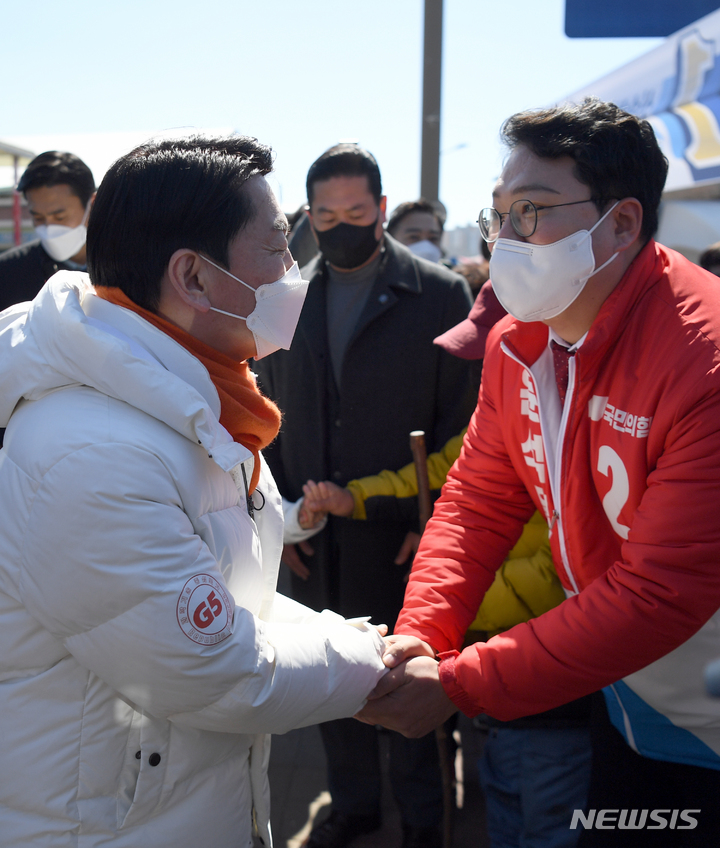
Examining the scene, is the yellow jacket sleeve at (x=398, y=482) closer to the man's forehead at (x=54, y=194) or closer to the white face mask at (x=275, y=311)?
the white face mask at (x=275, y=311)

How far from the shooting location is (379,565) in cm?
312

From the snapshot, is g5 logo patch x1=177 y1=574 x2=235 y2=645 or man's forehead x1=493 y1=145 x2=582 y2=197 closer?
g5 logo patch x1=177 y1=574 x2=235 y2=645

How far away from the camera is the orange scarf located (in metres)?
1.46


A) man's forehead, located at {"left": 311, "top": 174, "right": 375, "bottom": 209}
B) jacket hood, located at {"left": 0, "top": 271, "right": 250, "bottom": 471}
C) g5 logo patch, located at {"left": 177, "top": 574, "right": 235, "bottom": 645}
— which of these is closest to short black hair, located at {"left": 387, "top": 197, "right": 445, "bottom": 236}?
man's forehead, located at {"left": 311, "top": 174, "right": 375, "bottom": 209}

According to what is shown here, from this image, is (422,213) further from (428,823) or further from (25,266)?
(428,823)

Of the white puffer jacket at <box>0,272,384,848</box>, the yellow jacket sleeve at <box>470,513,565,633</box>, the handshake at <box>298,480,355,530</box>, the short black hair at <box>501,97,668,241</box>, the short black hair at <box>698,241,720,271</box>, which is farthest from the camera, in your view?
the short black hair at <box>698,241,720,271</box>

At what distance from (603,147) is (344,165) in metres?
1.53

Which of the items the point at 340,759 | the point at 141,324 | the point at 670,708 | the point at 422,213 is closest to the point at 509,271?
the point at 141,324

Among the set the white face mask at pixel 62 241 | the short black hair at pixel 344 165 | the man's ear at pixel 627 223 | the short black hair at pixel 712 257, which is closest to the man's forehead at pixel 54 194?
the white face mask at pixel 62 241

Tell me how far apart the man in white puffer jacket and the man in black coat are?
1454mm

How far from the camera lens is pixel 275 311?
1.67 meters

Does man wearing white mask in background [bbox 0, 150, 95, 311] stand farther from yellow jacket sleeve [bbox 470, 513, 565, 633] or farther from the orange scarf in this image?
yellow jacket sleeve [bbox 470, 513, 565, 633]

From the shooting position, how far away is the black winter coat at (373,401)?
9.98 feet

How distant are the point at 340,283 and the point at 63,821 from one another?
7.68ft
